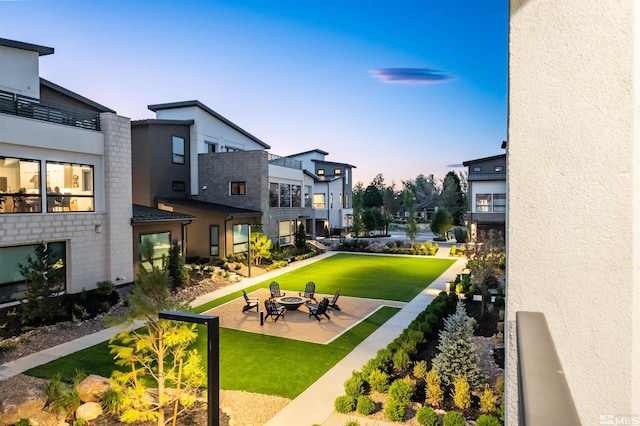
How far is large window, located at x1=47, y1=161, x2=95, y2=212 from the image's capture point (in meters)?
15.0

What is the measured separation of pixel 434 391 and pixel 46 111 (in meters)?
16.4

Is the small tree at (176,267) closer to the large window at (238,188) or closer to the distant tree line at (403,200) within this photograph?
the large window at (238,188)

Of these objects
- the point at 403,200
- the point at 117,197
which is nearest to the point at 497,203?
the point at 403,200

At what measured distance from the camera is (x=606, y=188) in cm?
142

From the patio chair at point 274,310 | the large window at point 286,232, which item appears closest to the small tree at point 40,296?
the patio chair at point 274,310

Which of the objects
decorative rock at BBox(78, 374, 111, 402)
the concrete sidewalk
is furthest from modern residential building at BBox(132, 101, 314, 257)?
decorative rock at BBox(78, 374, 111, 402)

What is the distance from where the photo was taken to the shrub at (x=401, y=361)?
30.3 feet

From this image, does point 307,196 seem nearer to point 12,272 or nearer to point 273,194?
point 273,194

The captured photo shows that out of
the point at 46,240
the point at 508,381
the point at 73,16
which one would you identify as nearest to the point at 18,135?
the point at 46,240

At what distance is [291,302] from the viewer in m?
14.9

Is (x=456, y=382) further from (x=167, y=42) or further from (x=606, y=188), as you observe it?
(x=167, y=42)

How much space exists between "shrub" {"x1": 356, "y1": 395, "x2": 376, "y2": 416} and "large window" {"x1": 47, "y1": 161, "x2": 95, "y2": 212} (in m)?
13.8

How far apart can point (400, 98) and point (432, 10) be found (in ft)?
52.8

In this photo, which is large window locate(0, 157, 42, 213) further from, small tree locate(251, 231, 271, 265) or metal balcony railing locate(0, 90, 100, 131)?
small tree locate(251, 231, 271, 265)
